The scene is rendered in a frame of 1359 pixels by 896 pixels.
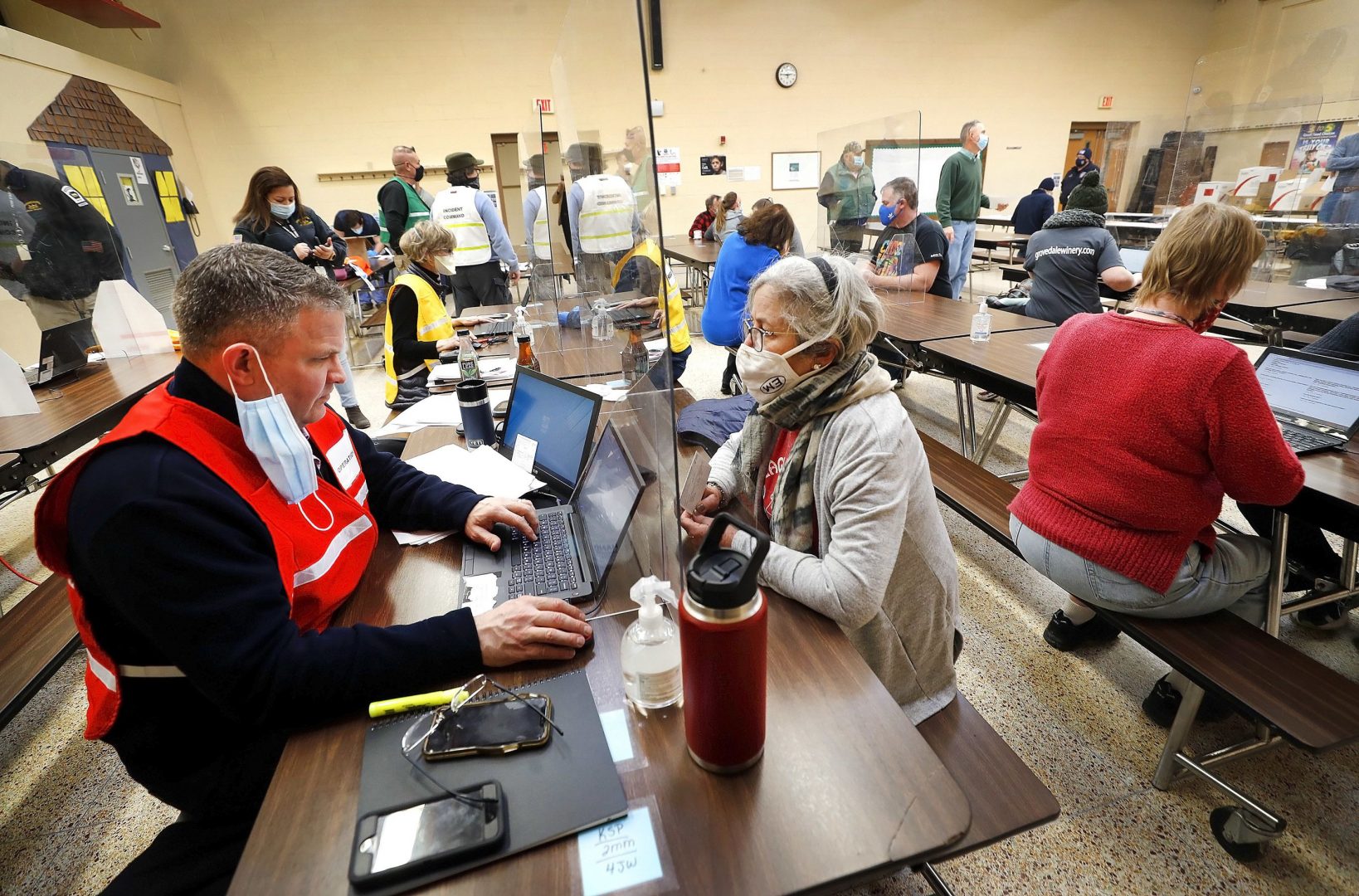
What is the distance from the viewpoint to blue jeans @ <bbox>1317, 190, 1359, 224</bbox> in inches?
189

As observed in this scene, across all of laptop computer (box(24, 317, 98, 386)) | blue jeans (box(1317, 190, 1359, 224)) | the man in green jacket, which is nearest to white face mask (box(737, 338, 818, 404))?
laptop computer (box(24, 317, 98, 386))

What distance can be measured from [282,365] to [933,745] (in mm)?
1244

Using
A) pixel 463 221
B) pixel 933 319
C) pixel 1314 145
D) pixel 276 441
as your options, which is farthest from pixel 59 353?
pixel 1314 145

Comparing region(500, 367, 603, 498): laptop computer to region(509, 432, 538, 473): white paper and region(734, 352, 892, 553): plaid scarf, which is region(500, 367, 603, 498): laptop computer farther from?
region(734, 352, 892, 553): plaid scarf

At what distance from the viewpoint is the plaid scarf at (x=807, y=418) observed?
3.76 ft

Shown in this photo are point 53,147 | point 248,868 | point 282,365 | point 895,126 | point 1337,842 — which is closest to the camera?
point 248,868

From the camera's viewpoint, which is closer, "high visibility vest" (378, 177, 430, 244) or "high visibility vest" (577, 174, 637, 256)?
"high visibility vest" (577, 174, 637, 256)

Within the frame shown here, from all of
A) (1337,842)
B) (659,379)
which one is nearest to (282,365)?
(659,379)

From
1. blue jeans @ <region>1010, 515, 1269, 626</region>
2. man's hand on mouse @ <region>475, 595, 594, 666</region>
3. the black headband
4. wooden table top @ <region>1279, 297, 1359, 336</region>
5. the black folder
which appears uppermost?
the black headband

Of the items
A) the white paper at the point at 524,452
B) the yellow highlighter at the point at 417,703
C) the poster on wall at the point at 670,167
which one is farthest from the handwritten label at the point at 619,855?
the poster on wall at the point at 670,167

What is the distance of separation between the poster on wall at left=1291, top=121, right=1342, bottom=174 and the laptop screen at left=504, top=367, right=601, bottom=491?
703 centimetres

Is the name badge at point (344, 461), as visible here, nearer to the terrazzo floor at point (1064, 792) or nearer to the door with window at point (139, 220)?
the terrazzo floor at point (1064, 792)

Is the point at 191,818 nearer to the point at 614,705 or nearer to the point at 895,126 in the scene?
the point at 614,705

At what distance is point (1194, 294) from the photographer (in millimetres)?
1439
